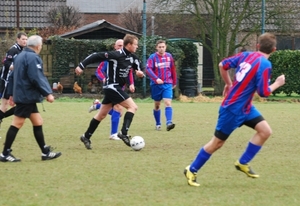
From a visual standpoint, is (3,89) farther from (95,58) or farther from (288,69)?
(288,69)

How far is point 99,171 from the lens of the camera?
880 cm

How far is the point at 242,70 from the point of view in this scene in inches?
303

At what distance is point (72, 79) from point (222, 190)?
19.5 metres

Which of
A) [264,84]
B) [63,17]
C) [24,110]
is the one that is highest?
[63,17]

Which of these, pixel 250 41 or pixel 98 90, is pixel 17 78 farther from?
pixel 250 41

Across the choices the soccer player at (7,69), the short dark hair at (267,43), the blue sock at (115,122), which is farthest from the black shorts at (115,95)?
the short dark hair at (267,43)

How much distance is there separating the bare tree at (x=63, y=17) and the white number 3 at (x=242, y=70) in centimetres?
2813

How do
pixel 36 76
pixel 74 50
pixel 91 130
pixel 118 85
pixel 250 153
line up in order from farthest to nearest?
pixel 74 50
pixel 118 85
pixel 91 130
pixel 36 76
pixel 250 153

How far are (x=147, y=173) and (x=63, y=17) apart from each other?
27889 mm

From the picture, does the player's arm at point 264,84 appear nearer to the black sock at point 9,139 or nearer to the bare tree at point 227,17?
the black sock at point 9,139

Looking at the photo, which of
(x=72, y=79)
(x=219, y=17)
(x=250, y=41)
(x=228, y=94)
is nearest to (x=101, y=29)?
(x=72, y=79)

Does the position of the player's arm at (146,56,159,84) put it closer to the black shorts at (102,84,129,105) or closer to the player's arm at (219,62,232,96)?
the black shorts at (102,84,129,105)

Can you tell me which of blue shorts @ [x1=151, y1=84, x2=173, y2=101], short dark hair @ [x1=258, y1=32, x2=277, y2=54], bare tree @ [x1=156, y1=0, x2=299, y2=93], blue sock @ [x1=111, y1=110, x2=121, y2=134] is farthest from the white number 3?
bare tree @ [x1=156, y1=0, x2=299, y2=93]

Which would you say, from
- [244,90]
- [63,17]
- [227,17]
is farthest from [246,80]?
[63,17]
